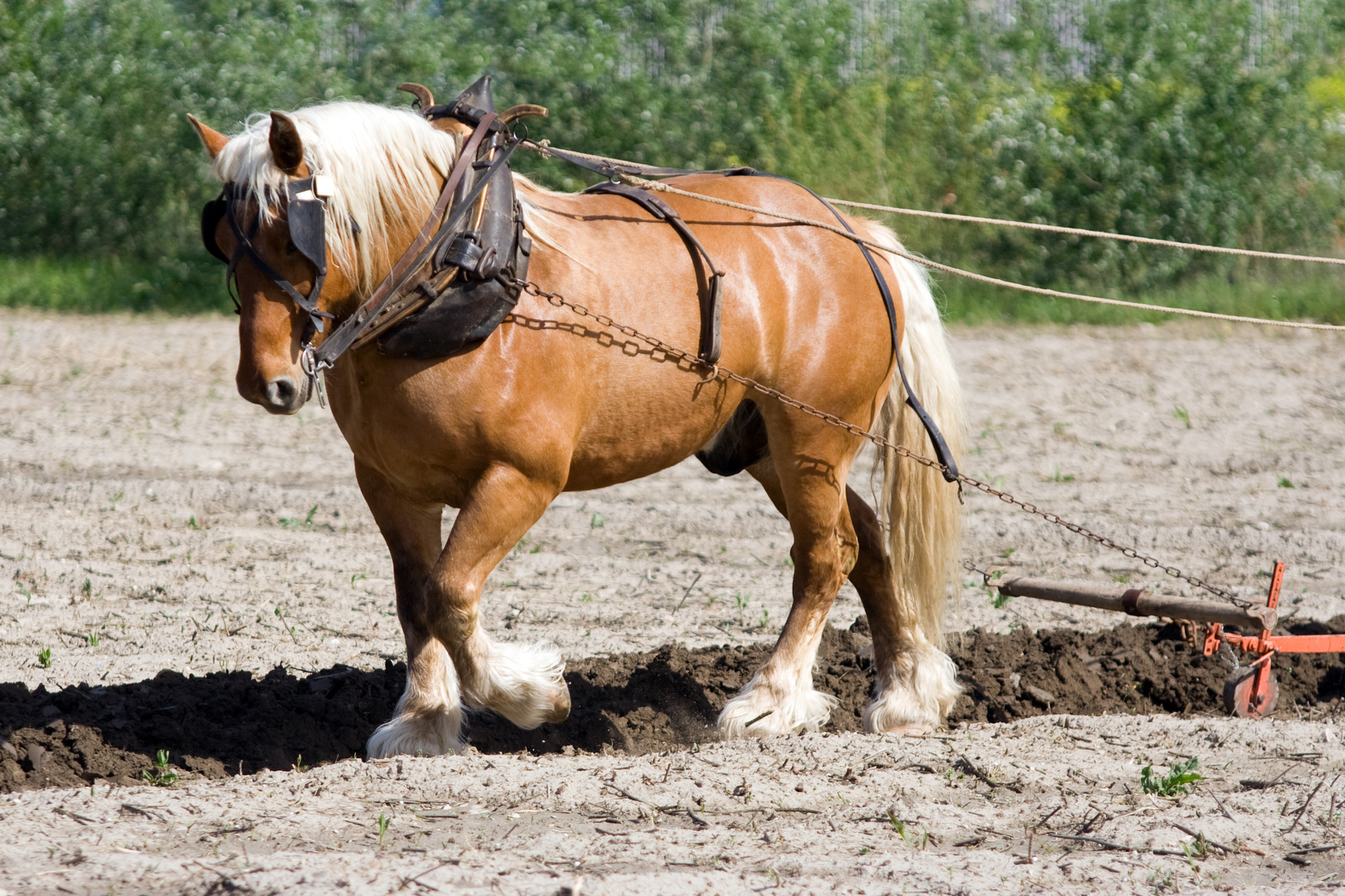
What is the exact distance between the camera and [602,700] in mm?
4414

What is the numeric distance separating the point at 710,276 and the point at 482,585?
1105mm

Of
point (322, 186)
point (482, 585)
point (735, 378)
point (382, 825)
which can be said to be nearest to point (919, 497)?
point (735, 378)

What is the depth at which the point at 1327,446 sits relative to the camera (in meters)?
8.26

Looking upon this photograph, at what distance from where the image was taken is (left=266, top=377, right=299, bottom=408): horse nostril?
2988mm

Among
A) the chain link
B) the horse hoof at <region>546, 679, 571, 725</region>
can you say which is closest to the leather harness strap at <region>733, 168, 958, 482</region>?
the chain link

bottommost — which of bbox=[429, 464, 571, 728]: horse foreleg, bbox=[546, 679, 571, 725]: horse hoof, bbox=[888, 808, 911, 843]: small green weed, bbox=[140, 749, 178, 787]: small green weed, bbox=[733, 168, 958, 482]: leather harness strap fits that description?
bbox=[140, 749, 178, 787]: small green weed

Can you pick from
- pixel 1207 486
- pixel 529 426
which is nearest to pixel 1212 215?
pixel 1207 486

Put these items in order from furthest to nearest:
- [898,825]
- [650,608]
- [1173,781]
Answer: [650,608], [1173,781], [898,825]

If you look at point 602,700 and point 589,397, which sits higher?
point 589,397

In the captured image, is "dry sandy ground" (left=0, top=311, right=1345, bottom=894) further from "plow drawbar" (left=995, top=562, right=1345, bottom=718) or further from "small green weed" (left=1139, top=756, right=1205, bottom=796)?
"plow drawbar" (left=995, top=562, right=1345, bottom=718)

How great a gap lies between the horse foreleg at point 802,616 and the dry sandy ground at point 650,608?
0.26m

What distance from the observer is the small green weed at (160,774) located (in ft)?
11.4

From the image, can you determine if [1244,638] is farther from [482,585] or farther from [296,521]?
[296,521]

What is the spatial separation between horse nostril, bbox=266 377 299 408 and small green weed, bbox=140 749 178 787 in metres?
1.15
